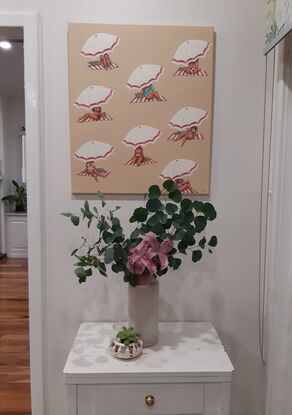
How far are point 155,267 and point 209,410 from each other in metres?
0.50

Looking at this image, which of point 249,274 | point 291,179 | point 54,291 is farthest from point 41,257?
point 291,179

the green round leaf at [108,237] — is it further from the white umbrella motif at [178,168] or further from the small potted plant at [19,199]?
the small potted plant at [19,199]

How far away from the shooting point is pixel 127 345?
112cm

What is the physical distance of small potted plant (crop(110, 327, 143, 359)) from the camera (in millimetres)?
1114

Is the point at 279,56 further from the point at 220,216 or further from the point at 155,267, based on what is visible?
the point at 155,267

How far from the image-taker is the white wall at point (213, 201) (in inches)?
52.0

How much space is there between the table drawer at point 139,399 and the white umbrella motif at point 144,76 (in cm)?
108

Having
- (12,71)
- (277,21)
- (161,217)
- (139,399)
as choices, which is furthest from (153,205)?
(12,71)

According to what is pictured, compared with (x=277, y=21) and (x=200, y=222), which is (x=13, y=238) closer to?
(x=200, y=222)

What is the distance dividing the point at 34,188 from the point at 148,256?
57 cm

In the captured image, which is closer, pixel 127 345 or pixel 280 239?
→ pixel 127 345

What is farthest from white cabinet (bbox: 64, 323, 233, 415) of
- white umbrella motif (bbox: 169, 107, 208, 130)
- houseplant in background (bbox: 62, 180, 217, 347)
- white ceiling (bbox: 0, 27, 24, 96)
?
white ceiling (bbox: 0, 27, 24, 96)

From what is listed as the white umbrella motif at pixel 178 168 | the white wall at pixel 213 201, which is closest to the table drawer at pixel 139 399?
the white wall at pixel 213 201

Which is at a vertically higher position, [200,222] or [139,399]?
[200,222]
